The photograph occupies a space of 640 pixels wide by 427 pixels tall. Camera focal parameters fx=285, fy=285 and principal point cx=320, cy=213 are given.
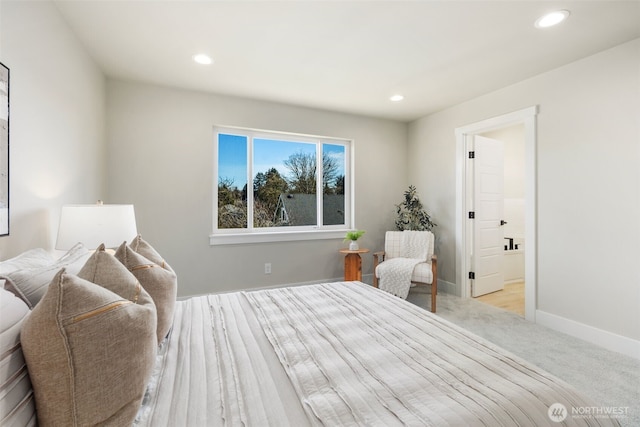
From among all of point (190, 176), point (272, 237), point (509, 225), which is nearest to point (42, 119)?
point (190, 176)

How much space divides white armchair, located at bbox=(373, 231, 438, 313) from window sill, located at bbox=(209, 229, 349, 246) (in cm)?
68

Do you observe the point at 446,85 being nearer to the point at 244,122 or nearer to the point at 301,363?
the point at 244,122

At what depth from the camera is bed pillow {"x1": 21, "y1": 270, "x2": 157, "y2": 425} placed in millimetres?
625

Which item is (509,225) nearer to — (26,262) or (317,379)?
(317,379)

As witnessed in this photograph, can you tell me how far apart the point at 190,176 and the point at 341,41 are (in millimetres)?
2186

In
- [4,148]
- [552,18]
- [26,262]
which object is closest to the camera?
[26,262]

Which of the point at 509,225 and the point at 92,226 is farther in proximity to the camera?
the point at 509,225

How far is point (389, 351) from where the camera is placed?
114cm

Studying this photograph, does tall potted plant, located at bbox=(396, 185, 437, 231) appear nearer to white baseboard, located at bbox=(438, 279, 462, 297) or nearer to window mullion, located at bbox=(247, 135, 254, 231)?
white baseboard, located at bbox=(438, 279, 462, 297)

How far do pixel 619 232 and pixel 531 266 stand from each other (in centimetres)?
77

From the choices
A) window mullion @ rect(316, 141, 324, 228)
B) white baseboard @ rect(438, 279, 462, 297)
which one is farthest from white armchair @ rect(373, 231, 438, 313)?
window mullion @ rect(316, 141, 324, 228)

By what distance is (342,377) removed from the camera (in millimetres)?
971

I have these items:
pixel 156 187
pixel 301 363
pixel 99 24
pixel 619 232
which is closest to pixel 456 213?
pixel 619 232

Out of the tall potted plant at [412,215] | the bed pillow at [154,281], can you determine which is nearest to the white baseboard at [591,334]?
the tall potted plant at [412,215]
